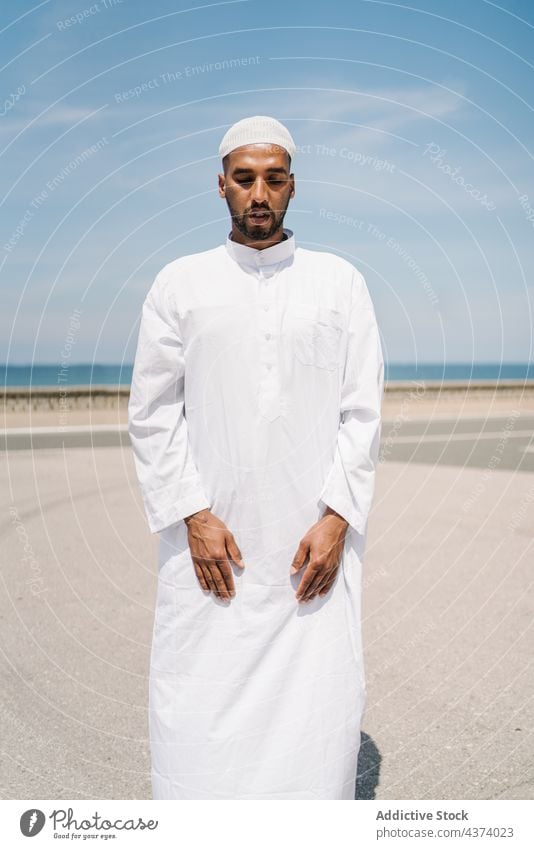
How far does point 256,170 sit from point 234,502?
105cm

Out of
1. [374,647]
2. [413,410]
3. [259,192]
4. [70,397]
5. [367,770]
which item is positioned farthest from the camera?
[413,410]

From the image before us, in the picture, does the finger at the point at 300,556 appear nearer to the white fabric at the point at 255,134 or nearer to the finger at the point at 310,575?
the finger at the point at 310,575

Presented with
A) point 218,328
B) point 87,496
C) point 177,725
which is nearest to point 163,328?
point 218,328

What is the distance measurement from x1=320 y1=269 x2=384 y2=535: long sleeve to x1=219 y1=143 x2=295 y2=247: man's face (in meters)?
0.38

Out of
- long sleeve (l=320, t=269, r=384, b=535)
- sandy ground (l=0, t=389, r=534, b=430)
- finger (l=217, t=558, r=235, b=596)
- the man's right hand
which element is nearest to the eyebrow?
long sleeve (l=320, t=269, r=384, b=535)

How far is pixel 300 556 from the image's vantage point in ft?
9.21

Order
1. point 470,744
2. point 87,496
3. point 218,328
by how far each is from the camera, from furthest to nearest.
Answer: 1. point 87,496
2. point 470,744
3. point 218,328

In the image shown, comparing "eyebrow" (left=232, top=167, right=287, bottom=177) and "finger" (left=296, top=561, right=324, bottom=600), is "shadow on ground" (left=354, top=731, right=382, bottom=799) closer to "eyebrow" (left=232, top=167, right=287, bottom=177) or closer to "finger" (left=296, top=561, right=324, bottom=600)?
"finger" (left=296, top=561, right=324, bottom=600)

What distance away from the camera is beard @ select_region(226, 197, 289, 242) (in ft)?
9.23

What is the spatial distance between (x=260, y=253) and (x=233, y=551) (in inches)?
37.3

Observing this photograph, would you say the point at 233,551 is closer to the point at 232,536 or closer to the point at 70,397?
the point at 232,536

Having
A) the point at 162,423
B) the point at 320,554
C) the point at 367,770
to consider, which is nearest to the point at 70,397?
the point at 367,770
